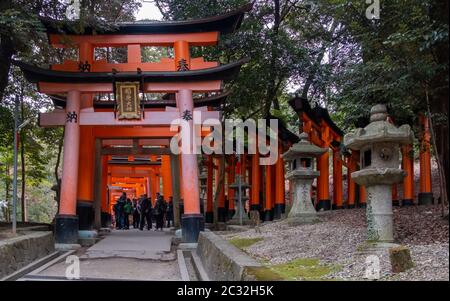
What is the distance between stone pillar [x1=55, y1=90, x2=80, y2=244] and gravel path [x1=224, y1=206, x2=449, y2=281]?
507 centimetres

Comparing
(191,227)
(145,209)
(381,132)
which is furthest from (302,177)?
(145,209)

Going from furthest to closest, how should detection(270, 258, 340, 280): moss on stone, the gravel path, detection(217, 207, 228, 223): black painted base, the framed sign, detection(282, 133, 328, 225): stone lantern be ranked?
detection(217, 207, 228, 223): black painted base → the framed sign → detection(282, 133, 328, 225): stone lantern → detection(270, 258, 340, 280): moss on stone → the gravel path

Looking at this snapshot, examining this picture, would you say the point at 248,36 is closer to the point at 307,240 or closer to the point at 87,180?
the point at 87,180

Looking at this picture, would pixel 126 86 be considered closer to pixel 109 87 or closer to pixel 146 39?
pixel 109 87

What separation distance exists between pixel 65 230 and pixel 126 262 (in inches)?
119

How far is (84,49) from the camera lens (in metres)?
14.1

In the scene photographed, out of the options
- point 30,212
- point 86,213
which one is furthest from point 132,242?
point 30,212

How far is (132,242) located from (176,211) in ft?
14.4

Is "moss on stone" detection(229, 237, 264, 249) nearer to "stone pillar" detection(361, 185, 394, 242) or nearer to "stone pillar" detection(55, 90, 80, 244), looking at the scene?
"stone pillar" detection(361, 185, 394, 242)

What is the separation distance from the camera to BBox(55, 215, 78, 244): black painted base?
42.2 ft

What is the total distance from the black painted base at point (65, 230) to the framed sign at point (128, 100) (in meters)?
3.11

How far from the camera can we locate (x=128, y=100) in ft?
44.9

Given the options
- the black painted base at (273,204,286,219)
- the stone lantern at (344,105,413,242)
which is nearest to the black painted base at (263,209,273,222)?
the black painted base at (273,204,286,219)

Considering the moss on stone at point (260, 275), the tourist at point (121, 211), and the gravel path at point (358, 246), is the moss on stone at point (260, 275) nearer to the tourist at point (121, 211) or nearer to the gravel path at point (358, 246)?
the gravel path at point (358, 246)
